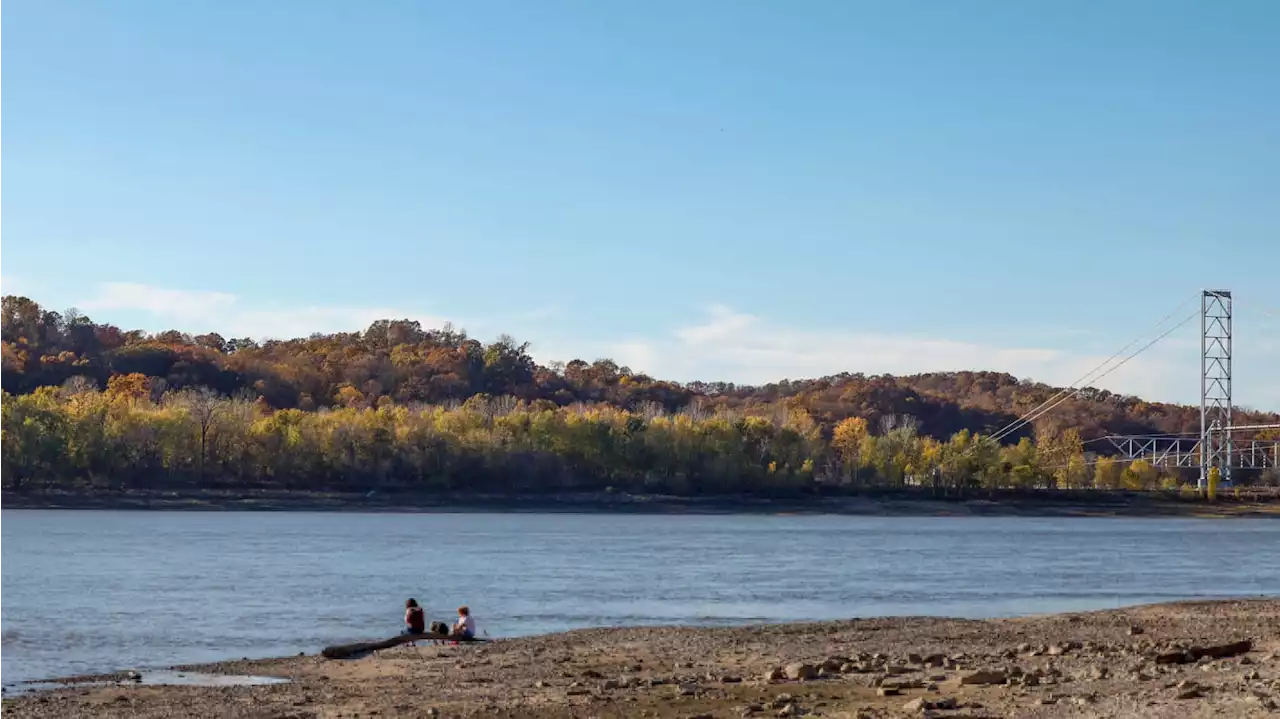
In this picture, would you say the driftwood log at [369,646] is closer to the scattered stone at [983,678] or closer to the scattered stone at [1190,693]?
the scattered stone at [983,678]

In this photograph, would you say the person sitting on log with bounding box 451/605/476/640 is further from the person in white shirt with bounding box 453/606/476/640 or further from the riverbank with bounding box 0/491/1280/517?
the riverbank with bounding box 0/491/1280/517

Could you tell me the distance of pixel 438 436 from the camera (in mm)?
152000

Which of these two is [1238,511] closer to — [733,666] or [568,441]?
[568,441]

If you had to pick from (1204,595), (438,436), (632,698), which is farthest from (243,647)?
(438,436)

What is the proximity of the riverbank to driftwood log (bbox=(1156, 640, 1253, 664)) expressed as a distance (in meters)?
122

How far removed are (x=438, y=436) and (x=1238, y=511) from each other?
80.4 meters

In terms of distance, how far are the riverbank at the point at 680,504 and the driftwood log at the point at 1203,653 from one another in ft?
399

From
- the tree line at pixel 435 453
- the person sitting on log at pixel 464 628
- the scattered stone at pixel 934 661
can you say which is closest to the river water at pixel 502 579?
the person sitting on log at pixel 464 628

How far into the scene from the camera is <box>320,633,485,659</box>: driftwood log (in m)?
29.8

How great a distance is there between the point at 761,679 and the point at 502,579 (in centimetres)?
3289

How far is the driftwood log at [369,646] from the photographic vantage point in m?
29.8

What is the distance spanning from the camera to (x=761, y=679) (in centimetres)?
2386

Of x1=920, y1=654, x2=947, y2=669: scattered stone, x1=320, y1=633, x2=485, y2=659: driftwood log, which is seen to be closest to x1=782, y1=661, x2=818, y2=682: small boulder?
x1=920, y1=654, x2=947, y2=669: scattered stone

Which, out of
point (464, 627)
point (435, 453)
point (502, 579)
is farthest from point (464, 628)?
point (435, 453)
